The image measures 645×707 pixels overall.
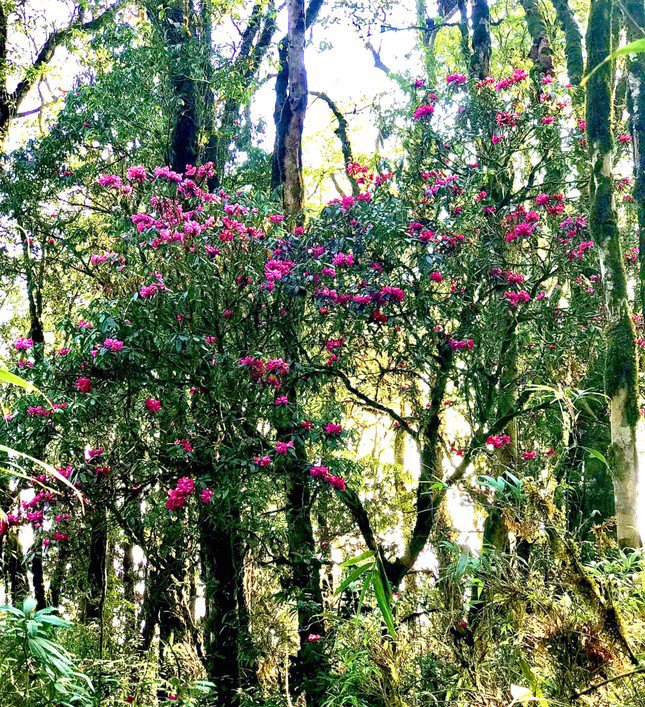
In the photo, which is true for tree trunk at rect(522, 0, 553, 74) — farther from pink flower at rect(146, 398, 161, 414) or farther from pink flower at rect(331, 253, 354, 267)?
pink flower at rect(146, 398, 161, 414)

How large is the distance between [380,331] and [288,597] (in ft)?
6.43

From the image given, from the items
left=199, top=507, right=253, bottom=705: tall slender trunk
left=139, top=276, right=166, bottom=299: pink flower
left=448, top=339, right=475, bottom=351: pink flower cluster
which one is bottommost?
left=199, top=507, right=253, bottom=705: tall slender trunk

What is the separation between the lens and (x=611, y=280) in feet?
13.6

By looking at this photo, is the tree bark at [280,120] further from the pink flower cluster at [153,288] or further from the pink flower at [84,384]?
the pink flower at [84,384]

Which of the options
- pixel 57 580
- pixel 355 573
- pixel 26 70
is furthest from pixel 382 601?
pixel 26 70

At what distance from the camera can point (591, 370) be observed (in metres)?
5.80

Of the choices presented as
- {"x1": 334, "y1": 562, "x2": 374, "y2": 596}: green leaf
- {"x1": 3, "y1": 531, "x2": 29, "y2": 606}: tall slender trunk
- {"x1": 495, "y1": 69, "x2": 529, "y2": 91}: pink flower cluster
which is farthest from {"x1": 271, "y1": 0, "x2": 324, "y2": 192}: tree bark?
{"x1": 334, "y1": 562, "x2": 374, "y2": 596}: green leaf

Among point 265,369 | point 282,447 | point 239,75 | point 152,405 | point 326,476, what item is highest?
point 239,75

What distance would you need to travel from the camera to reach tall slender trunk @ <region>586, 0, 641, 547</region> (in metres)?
3.64

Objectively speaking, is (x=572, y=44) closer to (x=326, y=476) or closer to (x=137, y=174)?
(x=137, y=174)

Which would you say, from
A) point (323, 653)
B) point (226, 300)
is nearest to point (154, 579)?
point (323, 653)

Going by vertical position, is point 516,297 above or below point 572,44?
below

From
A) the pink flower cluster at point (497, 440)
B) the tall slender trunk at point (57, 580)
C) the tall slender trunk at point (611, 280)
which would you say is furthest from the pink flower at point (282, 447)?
the tall slender trunk at point (57, 580)

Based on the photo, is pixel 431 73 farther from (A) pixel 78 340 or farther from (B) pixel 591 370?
(A) pixel 78 340
